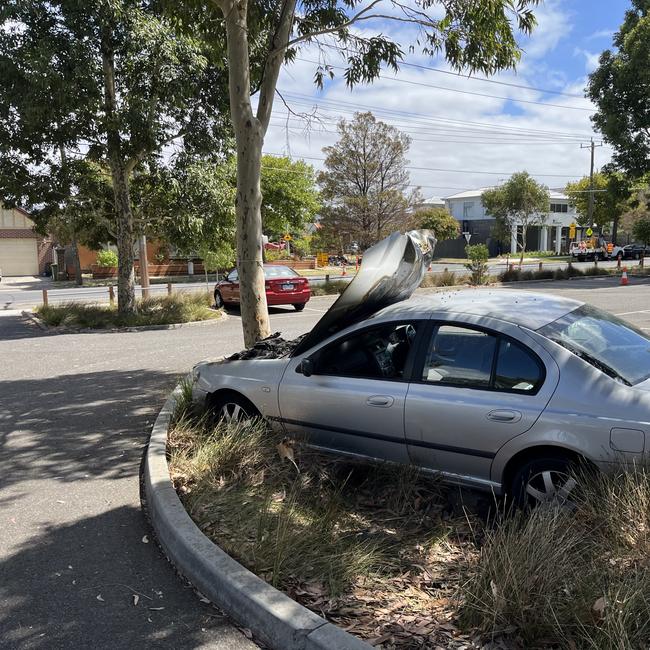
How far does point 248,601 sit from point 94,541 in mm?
1466

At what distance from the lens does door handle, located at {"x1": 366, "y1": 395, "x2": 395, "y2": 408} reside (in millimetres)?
4336

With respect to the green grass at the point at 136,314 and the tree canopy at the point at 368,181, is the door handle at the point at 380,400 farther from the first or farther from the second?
the tree canopy at the point at 368,181

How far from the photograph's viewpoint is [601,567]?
2.98 meters

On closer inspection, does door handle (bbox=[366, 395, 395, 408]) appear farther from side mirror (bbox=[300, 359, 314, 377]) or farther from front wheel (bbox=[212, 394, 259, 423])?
front wheel (bbox=[212, 394, 259, 423])

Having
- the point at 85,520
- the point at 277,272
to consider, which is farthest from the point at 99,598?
the point at 277,272

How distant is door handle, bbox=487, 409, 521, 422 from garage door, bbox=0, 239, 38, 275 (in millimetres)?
51020

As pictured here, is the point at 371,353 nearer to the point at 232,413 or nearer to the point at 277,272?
the point at 232,413

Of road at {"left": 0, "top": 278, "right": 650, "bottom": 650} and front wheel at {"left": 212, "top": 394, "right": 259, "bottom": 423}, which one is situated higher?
front wheel at {"left": 212, "top": 394, "right": 259, "bottom": 423}

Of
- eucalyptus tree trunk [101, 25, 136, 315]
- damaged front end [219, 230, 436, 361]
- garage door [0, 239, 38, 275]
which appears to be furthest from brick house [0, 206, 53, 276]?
damaged front end [219, 230, 436, 361]

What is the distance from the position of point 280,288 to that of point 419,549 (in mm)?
14919

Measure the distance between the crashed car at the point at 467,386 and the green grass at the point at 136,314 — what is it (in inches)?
434

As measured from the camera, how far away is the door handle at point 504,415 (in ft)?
12.5

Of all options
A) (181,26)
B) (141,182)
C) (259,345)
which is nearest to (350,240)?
(141,182)

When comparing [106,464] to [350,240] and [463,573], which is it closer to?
[463,573]
